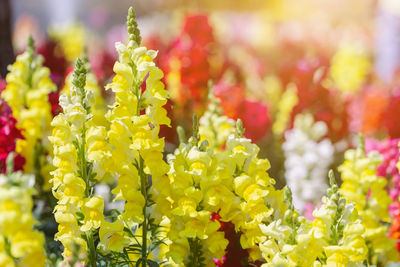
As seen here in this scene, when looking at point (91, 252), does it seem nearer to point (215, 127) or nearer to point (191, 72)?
point (215, 127)

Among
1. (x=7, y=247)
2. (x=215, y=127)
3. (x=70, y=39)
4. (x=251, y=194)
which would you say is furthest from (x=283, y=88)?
(x=70, y=39)

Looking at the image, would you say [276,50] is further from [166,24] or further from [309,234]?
[309,234]

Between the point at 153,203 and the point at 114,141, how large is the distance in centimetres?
21

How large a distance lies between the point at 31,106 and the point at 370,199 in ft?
4.16

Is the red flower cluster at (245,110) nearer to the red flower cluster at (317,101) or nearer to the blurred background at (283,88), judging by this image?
the blurred background at (283,88)

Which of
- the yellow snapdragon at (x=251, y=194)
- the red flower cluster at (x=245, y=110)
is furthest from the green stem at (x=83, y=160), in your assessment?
the red flower cluster at (x=245, y=110)

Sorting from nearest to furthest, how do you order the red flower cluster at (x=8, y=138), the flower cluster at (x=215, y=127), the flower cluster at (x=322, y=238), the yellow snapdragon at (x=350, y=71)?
1. the flower cluster at (x=322, y=238)
2. the red flower cluster at (x=8, y=138)
3. the flower cluster at (x=215, y=127)
4. the yellow snapdragon at (x=350, y=71)

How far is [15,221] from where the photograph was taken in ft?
3.79

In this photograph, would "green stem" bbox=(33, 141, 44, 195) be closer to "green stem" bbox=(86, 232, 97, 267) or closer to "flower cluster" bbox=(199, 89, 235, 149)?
"flower cluster" bbox=(199, 89, 235, 149)

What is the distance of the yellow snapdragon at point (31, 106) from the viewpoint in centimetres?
217

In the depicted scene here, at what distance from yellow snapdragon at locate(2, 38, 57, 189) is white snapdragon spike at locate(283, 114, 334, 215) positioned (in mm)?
1293

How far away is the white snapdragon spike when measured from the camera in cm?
298

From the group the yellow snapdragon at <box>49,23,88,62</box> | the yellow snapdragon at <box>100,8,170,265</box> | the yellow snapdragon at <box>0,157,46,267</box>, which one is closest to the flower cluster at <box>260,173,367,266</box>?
the yellow snapdragon at <box>100,8,170,265</box>

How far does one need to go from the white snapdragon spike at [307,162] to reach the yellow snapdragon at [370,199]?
104 cm
